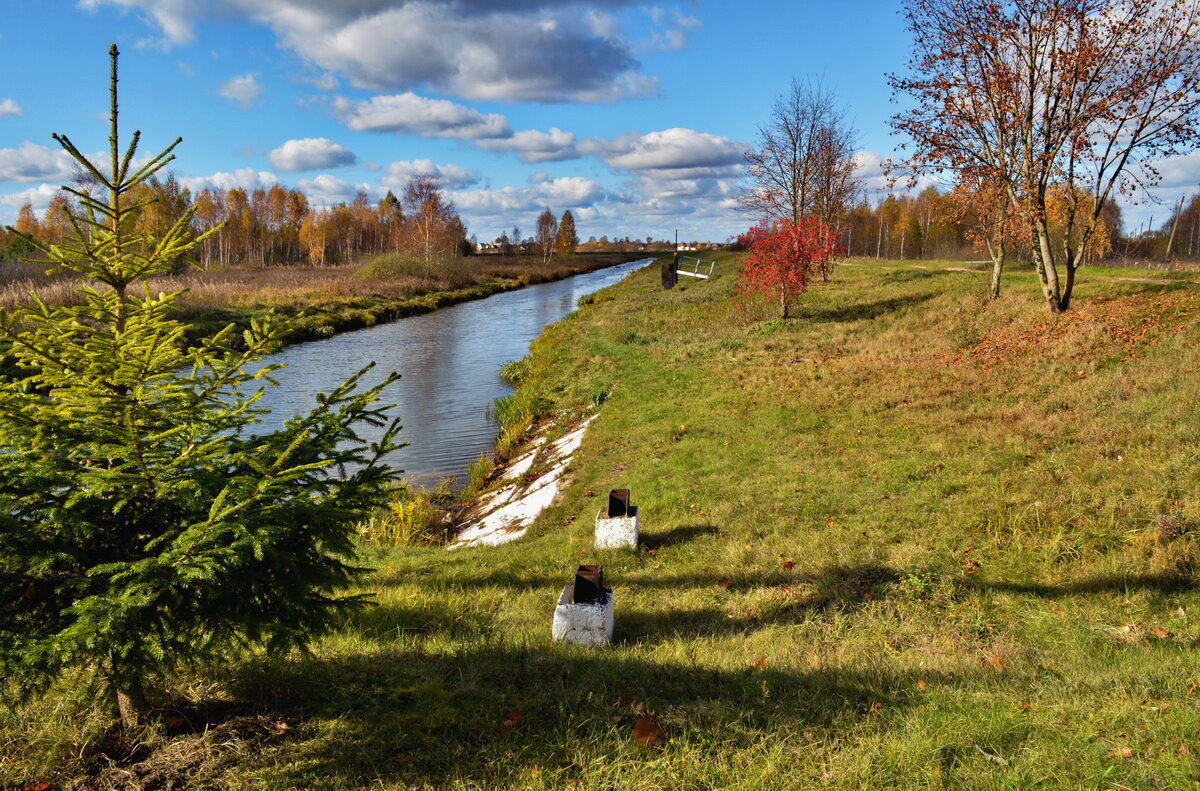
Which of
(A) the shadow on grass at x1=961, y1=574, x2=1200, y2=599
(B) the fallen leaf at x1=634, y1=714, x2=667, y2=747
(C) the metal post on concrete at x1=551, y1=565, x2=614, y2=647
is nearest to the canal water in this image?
(C) the metal post on concrete at x1=551, y1=565, x2=614, y2=647

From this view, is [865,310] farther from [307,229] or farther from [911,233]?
[307,229]

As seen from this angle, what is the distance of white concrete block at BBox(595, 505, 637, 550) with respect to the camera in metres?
7.93

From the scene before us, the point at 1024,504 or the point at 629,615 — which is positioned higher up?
the point at 1024,504

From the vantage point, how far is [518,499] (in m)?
11.4

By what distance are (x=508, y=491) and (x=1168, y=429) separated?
950 cm

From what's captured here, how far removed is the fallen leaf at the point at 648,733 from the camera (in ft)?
12.4

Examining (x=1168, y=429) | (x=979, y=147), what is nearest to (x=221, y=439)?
(x=1168, y=429)

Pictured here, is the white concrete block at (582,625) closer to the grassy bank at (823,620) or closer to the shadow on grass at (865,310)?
the grassy bank at (823,620)

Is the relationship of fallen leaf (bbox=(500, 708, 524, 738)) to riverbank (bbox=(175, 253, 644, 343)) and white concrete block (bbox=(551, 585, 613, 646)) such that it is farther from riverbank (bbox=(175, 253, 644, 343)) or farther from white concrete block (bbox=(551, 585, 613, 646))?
riverbank (bbox=(175, 253, 644, 343))

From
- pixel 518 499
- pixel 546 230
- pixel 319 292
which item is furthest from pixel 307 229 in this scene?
pixel 518 499

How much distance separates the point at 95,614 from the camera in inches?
118

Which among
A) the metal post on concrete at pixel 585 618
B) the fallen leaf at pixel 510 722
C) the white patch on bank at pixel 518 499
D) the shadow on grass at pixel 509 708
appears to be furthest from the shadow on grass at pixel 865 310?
the fallen leaf at pixel 510 722

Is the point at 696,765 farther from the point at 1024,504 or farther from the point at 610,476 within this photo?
the point at 610,476

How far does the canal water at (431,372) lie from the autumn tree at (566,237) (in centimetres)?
6996
